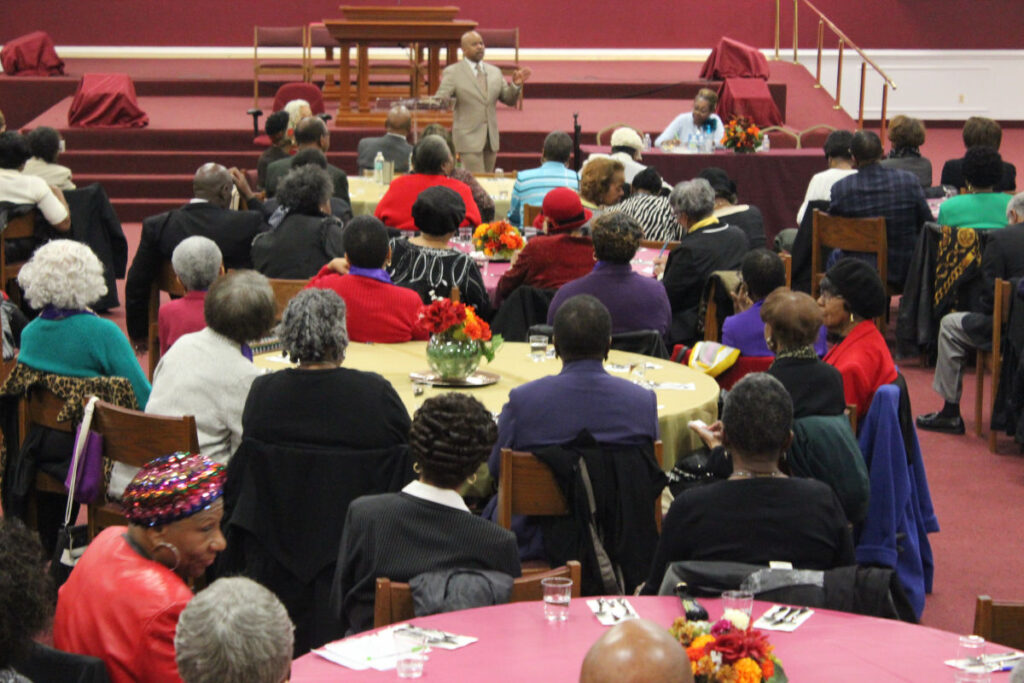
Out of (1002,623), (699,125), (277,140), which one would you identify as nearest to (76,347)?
(1002,623)

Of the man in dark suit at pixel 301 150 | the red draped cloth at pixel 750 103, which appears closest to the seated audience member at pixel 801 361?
the man in dark suit at pixel 301 150

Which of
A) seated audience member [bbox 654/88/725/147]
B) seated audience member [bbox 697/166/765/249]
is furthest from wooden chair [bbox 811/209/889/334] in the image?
seated audience member [bbox 654/88/725/147]

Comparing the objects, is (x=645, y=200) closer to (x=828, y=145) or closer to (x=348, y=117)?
(x=828, y=145)

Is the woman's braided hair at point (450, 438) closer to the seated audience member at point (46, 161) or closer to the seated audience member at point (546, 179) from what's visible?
the seated audience member at point (546, 179)

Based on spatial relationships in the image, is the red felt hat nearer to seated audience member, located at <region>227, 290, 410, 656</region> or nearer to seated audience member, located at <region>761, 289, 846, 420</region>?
seated audience member, located at <region>761, 289, 846, 420</region>

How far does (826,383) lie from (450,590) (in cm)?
168

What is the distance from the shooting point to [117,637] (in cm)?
274

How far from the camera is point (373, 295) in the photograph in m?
5.30

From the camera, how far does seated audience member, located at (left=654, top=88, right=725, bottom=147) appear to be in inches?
453

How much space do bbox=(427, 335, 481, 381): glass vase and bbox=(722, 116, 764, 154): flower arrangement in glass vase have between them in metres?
6.80

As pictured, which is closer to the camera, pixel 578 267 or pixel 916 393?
pixel 578 267

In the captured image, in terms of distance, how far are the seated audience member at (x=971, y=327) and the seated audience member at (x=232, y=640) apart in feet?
17.5

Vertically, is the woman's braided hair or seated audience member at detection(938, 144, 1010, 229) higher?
seated audience member at detection(938, 144, 1010, 229)

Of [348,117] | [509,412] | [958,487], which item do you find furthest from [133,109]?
[509,412]
